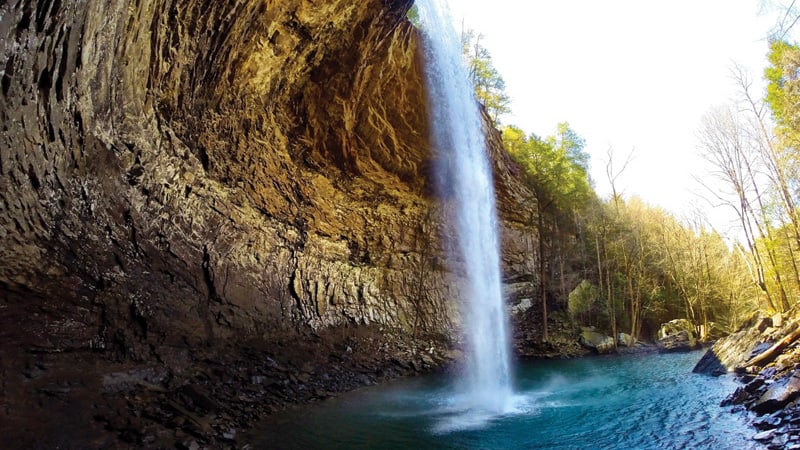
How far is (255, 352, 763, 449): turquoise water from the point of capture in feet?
19.4

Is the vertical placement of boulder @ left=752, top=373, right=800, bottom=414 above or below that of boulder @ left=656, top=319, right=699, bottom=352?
above

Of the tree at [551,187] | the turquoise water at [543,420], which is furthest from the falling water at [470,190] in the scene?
the tree at [551,187]

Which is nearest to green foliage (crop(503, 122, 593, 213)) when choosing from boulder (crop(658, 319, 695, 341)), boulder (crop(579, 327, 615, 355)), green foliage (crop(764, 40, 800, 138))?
boulder (crop(579, 327, 615, 355))

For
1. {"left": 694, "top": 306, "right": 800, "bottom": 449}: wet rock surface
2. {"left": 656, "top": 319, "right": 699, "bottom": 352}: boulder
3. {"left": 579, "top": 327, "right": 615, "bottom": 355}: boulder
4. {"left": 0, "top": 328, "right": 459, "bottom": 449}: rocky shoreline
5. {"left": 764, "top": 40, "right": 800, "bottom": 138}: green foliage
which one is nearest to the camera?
{"left": 694, "top": 306, "right": 800, "bottom": 449}: wet rock surface

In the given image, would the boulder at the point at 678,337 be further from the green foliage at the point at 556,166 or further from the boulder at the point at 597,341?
the green foliage at the point at 556,166

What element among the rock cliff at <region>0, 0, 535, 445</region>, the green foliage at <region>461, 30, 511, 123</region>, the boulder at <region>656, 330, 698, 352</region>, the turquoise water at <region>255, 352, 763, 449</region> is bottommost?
the boulder at <region>656, 330, 698, 352</region>

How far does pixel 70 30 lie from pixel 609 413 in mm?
10526

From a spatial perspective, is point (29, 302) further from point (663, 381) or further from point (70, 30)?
point (663, 381)

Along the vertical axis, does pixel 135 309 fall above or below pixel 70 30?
below

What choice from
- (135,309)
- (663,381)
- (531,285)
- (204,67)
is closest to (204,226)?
(135,309)

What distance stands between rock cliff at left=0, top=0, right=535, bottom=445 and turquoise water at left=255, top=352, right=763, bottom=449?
7.39ft

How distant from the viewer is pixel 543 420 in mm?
7367

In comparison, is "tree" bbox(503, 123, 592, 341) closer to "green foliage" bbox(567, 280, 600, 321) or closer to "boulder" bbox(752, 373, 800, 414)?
"green foliage" bbox(567, 280, 600, 321)

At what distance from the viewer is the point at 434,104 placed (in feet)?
47.8
